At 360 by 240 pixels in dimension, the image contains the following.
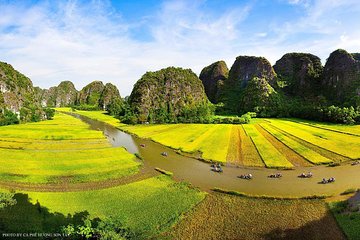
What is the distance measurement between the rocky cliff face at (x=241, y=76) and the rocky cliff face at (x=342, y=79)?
27232 millimetres

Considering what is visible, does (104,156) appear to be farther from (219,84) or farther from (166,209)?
(219,84)

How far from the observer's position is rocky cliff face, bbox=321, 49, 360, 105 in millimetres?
99625

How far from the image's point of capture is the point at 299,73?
13638cm

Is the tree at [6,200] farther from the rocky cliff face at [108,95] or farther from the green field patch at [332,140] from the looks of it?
the rocky cliff face at [108,95]

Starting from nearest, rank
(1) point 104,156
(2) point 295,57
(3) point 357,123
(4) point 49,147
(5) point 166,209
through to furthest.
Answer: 1. (5) point 166,209
2. (1) point 104,156
3. (4) point 49,147
4. (3) point 357,123
5. (2) point 295,57

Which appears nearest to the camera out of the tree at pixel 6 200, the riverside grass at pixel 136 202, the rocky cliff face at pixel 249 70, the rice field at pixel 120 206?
the rice field at pixel 120 206

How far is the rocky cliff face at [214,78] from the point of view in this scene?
6560 inches

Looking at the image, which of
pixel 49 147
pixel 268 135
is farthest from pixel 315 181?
pixel 49 147

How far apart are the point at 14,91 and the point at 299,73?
130m

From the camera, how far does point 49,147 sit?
56906mm

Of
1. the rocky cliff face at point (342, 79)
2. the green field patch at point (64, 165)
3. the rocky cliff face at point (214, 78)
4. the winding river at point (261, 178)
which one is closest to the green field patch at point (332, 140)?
the winding river at point (261, 178)

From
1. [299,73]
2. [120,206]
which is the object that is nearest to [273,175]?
[120,206]

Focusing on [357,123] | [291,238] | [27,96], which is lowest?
[291,238]

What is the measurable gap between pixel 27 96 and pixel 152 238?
11235 cm
